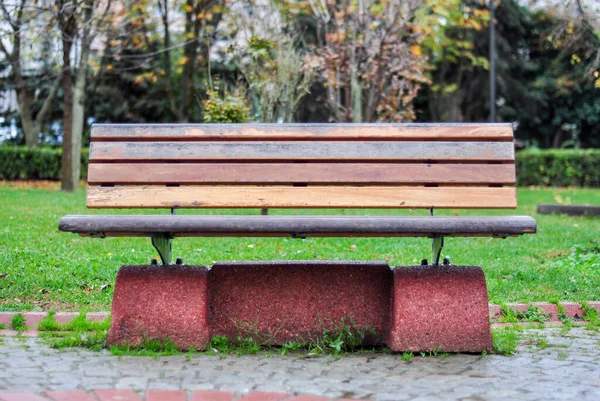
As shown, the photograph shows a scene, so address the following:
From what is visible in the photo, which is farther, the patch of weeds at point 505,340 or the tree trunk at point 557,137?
the tree trunk at point 557,137

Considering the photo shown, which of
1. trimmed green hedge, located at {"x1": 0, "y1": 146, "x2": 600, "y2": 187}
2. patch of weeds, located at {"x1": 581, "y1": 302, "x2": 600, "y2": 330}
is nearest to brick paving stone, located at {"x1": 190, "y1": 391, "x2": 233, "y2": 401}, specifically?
patch of weeds, located at {"x1": 581, "y1": 302, "x2": 600, "y2": 330}

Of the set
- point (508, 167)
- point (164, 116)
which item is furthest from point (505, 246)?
point (164, 116)

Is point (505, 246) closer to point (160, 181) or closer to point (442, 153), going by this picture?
point (442, 153)

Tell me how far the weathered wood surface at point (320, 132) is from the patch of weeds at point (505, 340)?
3.79 ft

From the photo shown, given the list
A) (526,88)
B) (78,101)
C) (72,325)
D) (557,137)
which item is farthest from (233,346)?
(557,137)

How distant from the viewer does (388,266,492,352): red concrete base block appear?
414 cm

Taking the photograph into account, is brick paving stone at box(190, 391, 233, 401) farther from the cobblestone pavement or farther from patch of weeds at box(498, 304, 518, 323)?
patch of weeds at box(498, 304, 518, 323)

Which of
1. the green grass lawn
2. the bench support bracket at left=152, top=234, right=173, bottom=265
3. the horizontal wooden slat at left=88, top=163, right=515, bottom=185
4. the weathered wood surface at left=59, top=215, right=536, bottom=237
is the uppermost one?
the horizontal wooden slat at left=88, top=163, right=515, bottom=185

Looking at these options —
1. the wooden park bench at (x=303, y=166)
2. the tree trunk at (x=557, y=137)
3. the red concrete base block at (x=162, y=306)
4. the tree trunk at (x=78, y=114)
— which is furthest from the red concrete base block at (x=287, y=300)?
the tree trunk at (x=557, y=137)

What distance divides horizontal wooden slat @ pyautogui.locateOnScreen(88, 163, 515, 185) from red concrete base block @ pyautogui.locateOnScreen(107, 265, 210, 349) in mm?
606

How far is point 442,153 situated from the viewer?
4.49 meters

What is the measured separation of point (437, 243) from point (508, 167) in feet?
2.08

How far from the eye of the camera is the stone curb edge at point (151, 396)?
3.25 m

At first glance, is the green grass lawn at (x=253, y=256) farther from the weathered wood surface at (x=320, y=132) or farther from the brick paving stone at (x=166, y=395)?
the brick paving stone at (x=166, y=395)
